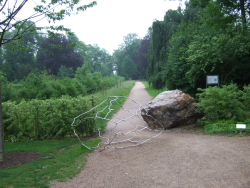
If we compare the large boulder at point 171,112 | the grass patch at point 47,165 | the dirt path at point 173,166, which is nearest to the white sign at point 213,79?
the large boulder at point 171,112

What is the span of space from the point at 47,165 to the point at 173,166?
9.10 feet

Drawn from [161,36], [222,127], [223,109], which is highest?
[161,36]

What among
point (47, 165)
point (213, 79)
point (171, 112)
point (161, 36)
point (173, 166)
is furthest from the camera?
point (161, 36)

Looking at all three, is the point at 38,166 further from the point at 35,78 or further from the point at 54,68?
the point at 54,68

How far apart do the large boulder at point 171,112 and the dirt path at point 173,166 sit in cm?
159

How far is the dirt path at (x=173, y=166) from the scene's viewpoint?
13.4 ft

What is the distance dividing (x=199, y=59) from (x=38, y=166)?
8914 mm

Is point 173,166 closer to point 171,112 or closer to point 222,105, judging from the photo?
point 171,112

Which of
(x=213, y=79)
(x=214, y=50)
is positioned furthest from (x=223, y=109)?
(x=214, y=50)

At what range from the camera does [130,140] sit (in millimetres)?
7164

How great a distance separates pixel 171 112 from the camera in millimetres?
8445

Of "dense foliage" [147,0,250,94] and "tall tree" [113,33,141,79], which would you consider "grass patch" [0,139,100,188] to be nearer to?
"dense foliage" [147,0,250,94]

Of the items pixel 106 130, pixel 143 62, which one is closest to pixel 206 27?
pixel 106 130

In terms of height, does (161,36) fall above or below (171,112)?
above
